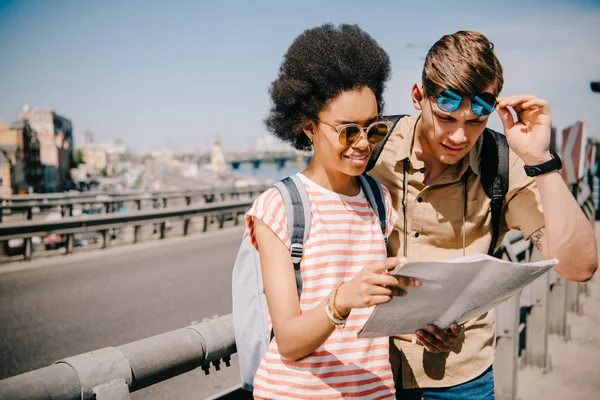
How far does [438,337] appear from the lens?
1.61m

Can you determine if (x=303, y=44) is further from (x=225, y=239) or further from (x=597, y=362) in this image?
(x=225, y=239)

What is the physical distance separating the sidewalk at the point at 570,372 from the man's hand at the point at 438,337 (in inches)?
98.6

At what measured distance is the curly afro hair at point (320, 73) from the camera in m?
1.66

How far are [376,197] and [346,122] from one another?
320mm

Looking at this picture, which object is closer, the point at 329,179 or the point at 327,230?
the point at 327,230

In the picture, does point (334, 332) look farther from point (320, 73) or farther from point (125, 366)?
point (320, 73)

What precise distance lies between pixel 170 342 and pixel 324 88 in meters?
0.95

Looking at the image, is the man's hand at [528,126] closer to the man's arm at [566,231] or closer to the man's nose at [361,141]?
the man's arm at [566,231]

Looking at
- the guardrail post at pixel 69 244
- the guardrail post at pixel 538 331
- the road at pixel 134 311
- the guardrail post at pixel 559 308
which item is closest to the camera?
the guardrail post at pixel 538 331

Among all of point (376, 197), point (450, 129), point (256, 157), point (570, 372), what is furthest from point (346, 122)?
point (256, 157)

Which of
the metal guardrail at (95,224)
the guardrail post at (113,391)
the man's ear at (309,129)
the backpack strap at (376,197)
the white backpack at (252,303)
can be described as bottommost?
the metal guardrail at (95,224)

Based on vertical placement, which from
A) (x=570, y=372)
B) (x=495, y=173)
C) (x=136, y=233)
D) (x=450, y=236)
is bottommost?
(x=570, y=372)

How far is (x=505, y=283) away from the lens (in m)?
1.43

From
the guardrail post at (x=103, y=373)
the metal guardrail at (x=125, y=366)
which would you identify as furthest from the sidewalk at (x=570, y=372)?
the guardrail post at (x=103, y=373)
